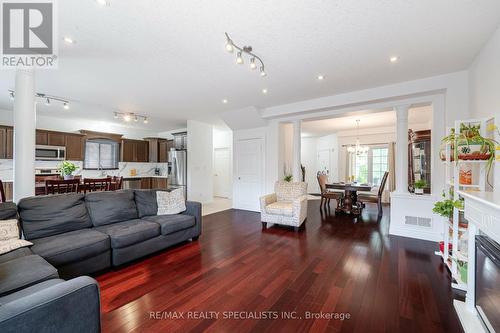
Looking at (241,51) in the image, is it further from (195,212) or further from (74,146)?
(74,146)

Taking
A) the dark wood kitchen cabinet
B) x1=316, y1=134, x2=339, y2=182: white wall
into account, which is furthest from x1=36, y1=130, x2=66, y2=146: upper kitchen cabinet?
x1=316, y1=134, x2=339, y2=182: white wall

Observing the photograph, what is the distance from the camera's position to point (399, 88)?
11.8ft

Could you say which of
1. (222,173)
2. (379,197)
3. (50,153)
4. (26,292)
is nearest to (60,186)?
(50,153)

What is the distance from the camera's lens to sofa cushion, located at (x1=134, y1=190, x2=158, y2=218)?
3268 millimetres

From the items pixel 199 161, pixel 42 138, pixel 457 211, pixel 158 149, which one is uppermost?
pixel 42 138

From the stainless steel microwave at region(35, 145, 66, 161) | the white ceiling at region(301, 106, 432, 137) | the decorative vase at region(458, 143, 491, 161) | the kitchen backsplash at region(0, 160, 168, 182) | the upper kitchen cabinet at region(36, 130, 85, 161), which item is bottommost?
the kitchen backsplash at region(0, 160, 168, 182)

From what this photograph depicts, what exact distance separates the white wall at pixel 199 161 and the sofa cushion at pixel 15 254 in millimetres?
4399

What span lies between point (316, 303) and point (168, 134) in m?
7.97

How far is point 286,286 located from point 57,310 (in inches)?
72.4

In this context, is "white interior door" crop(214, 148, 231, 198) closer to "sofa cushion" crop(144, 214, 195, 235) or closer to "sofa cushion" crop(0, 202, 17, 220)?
"sofa cushion" crop(144, 214, 195, 235)

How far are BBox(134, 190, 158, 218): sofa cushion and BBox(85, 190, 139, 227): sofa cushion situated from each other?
74mm

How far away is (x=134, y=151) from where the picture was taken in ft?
24.6

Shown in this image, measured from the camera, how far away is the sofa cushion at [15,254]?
5.66 feet

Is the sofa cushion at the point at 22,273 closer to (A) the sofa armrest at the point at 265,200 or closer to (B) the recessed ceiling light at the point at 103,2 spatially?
(B) the recessed ceiling light at the point at 103,2
